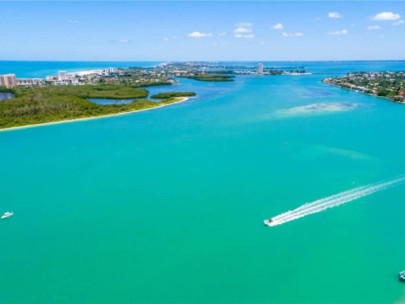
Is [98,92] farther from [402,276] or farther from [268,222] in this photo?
[402,276]

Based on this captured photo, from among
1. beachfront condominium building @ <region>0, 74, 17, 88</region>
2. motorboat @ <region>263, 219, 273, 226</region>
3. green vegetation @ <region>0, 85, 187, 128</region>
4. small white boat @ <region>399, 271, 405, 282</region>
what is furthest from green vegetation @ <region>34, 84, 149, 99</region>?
small white boat @ <region>399, 271, 405, 282</region>

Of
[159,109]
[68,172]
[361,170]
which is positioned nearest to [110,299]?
[68,172]

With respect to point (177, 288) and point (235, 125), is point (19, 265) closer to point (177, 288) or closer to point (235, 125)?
point (177, 288)

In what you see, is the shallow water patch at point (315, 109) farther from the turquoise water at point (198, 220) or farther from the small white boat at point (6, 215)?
the small white boat at point (6, 215)

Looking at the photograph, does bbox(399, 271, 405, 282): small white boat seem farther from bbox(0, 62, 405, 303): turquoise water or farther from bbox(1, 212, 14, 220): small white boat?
bbox(1, 212, 14, 220): small white boat

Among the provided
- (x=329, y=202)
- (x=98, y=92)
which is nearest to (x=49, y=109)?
(x=98, y=92)
